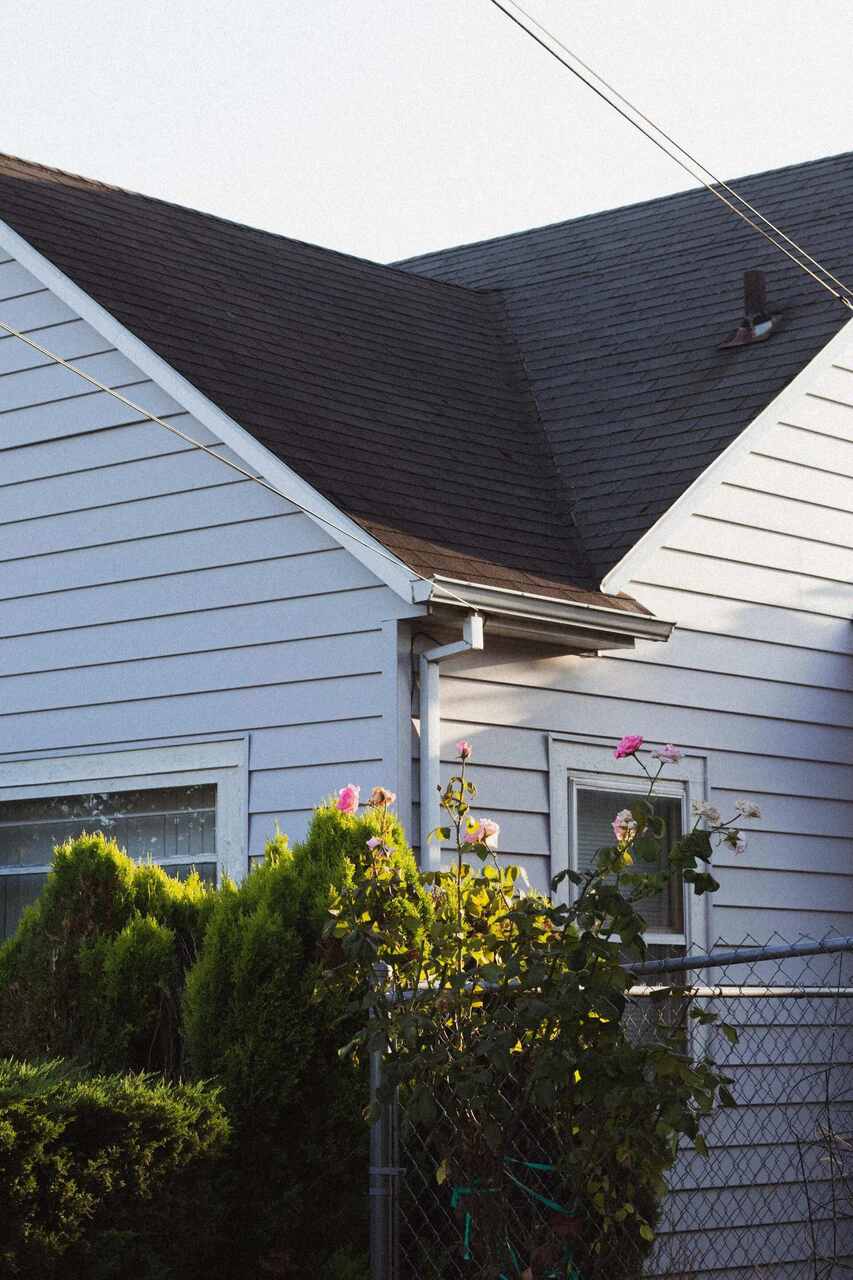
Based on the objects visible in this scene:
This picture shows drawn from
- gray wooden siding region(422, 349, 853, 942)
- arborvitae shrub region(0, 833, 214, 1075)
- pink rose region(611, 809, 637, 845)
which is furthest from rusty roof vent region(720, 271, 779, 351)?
pink rose region(611, 809, 637, 845)

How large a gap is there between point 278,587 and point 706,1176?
3352 mm

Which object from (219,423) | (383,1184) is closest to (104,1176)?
(383,1184)

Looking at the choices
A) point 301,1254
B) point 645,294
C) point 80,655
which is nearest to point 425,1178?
point 301,1254

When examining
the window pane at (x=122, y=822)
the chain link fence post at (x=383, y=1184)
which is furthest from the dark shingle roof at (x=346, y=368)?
the chain link fence post at (x=383, y=1184)

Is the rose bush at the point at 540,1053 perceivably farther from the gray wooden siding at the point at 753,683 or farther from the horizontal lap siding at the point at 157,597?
the gray wooden siding at the point at 753,683

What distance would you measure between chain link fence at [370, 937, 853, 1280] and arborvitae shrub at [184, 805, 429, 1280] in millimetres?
240

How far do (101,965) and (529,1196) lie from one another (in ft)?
6.07

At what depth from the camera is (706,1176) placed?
320 inches

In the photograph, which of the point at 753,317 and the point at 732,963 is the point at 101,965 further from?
the point at 753,317

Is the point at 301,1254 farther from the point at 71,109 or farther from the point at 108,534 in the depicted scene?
the point at 71,109

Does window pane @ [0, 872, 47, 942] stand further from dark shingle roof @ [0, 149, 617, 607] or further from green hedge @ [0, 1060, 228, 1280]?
green hedge @ [0, 1060, 228, 1280]

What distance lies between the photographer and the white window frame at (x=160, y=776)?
7.93 meters

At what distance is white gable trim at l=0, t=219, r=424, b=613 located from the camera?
24.5 ft

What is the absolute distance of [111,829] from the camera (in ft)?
27.4
